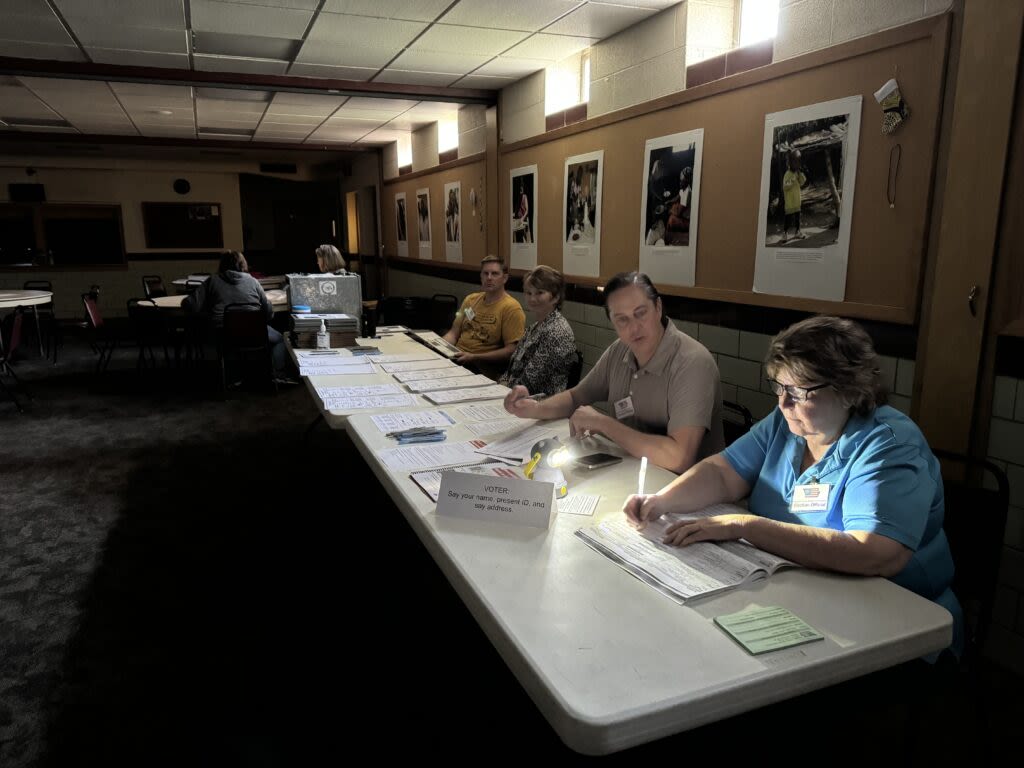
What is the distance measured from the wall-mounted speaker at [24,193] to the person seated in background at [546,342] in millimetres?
11237

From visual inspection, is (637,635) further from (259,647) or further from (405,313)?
(405,313)

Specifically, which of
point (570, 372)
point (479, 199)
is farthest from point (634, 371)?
point (479, 199)

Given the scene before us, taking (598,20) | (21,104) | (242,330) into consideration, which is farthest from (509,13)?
(21,104)

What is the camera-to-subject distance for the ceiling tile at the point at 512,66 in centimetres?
506

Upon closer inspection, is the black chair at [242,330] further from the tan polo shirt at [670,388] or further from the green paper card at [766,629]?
the green paper card at [766,629]

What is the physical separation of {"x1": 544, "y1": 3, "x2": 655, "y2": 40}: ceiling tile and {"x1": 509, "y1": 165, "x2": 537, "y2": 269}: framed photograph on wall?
1225 millimetres

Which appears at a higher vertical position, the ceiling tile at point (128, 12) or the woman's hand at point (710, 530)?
the ceiling tile at point (128, 12)

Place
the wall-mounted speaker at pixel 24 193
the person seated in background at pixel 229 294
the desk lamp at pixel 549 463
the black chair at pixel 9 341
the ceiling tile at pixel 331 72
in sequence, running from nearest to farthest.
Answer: the desk lamp at pixel 549 463 < the ceiling tile at pixel 331 72 < the black chair at pixel 9 341 < the person seated in background at pixel 229 294 < the wall-mounted speaker at pixel 24 193

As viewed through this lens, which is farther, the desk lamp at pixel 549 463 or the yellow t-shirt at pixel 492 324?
the yellow t-shirt at pixel 492 324

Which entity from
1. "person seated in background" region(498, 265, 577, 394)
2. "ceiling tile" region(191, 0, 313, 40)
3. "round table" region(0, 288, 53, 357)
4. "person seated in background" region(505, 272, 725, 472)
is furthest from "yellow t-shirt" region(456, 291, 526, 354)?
"round table" region(0, 288, 53, 357)

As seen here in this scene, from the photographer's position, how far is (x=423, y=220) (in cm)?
830

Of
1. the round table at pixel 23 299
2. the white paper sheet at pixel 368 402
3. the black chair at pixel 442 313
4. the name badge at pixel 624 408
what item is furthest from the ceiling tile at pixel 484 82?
the round table at pixel 23 299

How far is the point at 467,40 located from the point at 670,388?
3.33m

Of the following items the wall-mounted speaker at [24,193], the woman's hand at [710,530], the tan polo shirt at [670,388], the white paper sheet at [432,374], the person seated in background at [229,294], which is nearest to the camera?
the woman's hand at [710,530]
